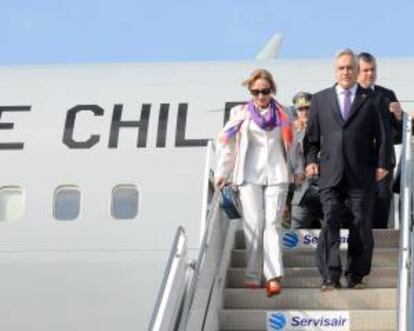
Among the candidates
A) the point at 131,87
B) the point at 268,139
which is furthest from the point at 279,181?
the point at 131,87

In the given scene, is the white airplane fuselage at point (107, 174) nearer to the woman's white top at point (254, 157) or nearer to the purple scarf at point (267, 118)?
the woman's white top at point (254, 157)

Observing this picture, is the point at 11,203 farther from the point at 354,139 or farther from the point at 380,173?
the point at 380,173

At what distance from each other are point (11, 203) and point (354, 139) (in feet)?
16.8

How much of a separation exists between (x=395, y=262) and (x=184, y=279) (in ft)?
5.58

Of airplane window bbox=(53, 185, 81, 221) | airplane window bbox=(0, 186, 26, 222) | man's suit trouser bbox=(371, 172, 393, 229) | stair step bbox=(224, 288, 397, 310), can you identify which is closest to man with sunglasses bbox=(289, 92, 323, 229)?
man's suit trouser bbox=(371, 172, 393, 229)

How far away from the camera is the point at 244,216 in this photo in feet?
23.7

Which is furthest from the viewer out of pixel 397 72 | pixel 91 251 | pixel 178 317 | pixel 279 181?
pixel 397 72

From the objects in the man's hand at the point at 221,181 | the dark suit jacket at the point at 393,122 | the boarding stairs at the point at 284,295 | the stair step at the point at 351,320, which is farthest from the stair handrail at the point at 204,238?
the dark suit jacket at the point at 393,122

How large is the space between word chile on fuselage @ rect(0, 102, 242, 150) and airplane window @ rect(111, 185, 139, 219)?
1.61ft

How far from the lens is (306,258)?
771 cm

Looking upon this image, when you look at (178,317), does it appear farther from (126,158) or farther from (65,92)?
(65,92)

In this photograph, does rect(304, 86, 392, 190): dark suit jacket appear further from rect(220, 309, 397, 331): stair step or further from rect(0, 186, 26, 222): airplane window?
rect(0, 186, 26, 222): airplane window

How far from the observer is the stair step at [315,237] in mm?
7723

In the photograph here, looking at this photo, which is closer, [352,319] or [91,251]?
[352,319]
